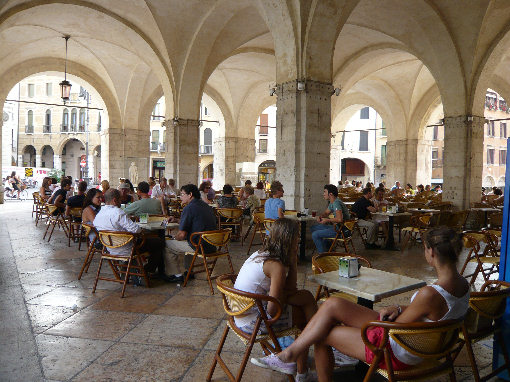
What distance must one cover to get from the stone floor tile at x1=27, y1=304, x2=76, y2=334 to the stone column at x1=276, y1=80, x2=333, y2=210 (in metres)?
4.48

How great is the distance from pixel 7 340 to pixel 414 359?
2997 mm

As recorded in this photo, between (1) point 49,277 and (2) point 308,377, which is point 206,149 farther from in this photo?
(2) point 308,377

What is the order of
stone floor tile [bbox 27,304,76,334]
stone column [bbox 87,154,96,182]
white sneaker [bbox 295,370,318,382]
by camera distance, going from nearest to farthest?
white sneaker [bbox 295,370,318,382]
stone floor tile [bbox 27,304,76,334]
stone column [bbox 87,154,96,182]

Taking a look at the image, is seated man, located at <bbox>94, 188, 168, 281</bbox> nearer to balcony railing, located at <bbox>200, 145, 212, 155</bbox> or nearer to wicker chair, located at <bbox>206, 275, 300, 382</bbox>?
wicker chair, located at <bbox>206, 275, 300, 382</bbox>

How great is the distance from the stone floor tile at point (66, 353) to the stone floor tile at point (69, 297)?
2.58 ft

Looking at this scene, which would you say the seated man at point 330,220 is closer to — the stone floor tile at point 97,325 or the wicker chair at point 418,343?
the stone floor tile at point 97,325

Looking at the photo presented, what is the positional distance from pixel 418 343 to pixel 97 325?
2.68 meters

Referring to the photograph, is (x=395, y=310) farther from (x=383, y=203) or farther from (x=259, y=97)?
(x=259, y=97)

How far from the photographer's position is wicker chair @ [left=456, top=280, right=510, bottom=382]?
2207 mm

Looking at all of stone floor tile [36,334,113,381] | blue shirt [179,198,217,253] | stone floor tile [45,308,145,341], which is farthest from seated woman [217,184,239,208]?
stone floor tile [36,334,113,381]

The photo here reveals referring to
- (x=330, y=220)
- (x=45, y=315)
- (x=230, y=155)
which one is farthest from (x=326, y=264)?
(x=230, y=155)

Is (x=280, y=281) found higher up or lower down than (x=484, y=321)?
higher up

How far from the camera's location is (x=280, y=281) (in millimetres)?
2352

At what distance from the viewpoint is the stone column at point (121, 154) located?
16.9 m
